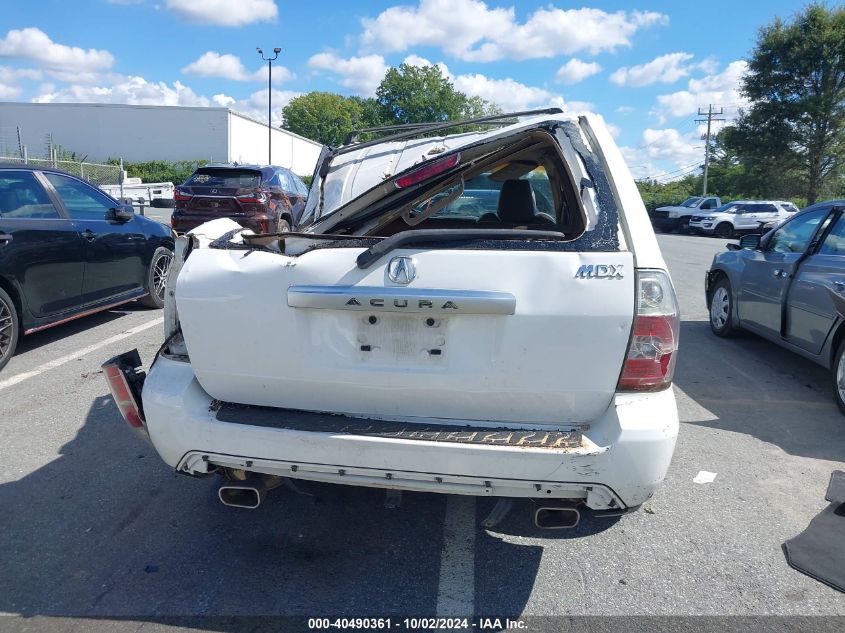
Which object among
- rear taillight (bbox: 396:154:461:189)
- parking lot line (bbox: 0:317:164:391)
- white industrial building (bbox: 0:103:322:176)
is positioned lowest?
parking lot line (bbox: 0:317:164:391)

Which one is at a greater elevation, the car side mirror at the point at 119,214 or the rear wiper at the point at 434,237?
the rear wiper at the point at 434,237

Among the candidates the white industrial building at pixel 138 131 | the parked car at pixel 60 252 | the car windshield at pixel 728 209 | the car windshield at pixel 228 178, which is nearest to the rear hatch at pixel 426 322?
the parked car at pixel 60 252

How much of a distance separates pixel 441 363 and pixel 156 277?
21.6 ft

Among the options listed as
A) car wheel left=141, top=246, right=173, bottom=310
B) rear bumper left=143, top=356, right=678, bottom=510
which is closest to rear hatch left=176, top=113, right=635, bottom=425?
rear bumper left=143, top=356, right=678, bottom=510

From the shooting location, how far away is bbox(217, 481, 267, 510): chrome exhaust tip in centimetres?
290

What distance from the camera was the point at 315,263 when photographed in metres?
2.69

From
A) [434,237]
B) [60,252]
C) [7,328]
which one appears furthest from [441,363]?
[60,252]

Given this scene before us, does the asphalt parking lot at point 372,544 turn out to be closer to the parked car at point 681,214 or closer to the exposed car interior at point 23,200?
the exposed car interior at point 23,200

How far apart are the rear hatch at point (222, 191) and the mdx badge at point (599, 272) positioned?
11.1 metres

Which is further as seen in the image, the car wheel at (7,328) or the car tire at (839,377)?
the car wheel at (7,328)

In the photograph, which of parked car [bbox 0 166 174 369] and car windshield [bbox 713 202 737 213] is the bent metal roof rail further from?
car windshield [bbox 713 202 737 213]

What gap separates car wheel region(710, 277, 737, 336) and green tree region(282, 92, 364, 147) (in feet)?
309

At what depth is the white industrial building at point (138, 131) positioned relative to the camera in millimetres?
55312

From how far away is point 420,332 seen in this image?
2.66 meters
